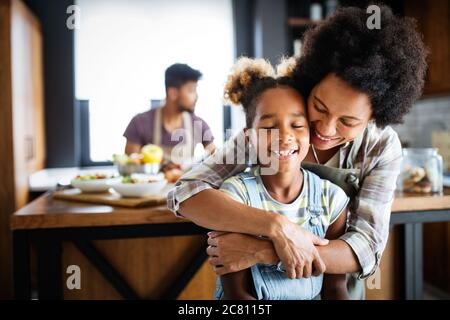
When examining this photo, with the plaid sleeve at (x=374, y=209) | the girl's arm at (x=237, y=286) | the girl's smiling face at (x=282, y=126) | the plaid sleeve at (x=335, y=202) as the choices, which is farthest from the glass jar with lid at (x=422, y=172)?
the girl's arm at (x=237, y=286)

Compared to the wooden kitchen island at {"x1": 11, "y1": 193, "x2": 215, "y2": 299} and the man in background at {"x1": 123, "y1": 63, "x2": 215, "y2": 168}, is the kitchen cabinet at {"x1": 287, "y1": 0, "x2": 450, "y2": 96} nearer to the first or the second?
the man in background at {"x1": 123, "y1": 63, "x2": 215, "y2": 168}

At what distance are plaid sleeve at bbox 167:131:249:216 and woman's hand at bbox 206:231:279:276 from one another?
0.11 m

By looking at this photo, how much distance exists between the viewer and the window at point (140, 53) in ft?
4.08

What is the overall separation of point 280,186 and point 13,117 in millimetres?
1659

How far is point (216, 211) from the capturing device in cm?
73

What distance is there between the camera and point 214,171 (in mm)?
824

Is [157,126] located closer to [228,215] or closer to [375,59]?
[228,215]

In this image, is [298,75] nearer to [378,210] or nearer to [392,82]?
[392,82]

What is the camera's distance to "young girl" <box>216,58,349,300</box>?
2.37ft

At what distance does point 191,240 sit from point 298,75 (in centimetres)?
58

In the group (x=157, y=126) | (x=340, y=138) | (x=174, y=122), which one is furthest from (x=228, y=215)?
(x=157, y=126)

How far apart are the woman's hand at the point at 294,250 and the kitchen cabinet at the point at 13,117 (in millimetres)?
1707

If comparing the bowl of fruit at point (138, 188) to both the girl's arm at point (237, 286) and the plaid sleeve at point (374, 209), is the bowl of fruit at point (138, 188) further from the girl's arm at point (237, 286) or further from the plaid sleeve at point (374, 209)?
the plaid sleeve at point (374, 209)

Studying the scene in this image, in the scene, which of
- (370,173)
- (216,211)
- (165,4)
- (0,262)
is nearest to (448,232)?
(370,173)
